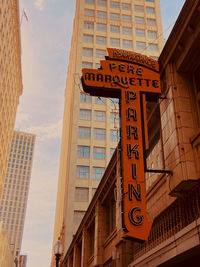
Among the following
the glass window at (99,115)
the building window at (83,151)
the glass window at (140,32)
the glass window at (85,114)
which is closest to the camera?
the building window at (83,151)

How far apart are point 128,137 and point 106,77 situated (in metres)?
3.34

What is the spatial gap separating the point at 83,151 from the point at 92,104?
10.9 metres

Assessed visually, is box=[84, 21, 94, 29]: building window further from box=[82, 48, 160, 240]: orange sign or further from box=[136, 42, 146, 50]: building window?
box=[82, 48, 160, 240]: orange sign

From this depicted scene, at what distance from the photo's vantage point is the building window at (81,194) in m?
54.3

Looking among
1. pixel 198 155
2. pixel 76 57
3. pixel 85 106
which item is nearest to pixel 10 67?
pixel 76 57

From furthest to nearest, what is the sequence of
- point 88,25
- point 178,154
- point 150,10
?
point 150,10 < point 88,25 < point 178,154

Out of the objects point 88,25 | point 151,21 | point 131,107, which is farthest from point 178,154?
point 151,21

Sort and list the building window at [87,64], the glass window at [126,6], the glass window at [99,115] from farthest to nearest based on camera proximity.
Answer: the glass window at [126,6]
the building window at [87,64]
the glass window at [99,115]

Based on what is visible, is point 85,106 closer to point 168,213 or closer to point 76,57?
point 76,57

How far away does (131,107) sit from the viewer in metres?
12.7

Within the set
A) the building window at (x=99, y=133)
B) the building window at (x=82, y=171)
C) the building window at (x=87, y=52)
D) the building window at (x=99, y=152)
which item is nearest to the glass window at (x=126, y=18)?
the building window at (x=87, y=52)

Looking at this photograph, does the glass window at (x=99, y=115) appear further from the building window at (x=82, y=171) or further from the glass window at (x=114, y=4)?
the glass window at (x=114, y=4)

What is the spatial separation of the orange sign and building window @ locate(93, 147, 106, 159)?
45.3 m

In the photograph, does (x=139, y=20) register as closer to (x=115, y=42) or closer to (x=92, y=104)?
(x=115, y=42)
